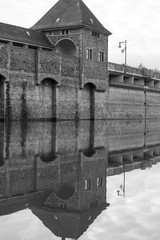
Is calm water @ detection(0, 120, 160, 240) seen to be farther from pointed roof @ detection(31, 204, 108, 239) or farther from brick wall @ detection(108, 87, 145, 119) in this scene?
brick wall @ detection(108, 87, 145, 119)

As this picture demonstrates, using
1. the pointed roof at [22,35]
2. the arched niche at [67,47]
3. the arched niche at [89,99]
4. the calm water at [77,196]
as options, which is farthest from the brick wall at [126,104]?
the calm water at [77,196]

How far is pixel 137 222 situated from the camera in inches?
217

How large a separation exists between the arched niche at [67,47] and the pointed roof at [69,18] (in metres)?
1.78

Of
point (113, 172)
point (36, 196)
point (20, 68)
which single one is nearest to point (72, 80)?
point (20, 68)

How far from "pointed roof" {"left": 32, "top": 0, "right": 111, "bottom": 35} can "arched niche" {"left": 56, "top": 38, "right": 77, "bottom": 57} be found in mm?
1776

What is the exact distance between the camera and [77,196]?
7371 millimetres

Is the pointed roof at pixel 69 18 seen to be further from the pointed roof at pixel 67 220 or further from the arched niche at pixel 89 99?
the pointed roof at pixel 67 220

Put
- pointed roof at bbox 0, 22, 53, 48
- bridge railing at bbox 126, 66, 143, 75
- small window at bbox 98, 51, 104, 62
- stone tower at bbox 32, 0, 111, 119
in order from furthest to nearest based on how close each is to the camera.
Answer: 1. bridge railing at bbox 126, 66, 143, 75
2. small window at bbox 98, 51, 104, 62
3. stone tower at bbox 32, 0, 111, 119
4. pointed roof at bbox 0, 22, 53, 48

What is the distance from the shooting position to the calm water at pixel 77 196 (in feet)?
16.8

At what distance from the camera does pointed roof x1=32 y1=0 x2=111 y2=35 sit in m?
40.3

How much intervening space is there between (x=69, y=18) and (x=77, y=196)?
35.2 meters

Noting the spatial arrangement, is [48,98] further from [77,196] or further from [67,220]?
[67,220]

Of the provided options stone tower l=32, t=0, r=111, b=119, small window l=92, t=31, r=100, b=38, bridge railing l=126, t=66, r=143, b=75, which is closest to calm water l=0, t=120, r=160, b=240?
stone tower l=32, t=0, r=111, b=119

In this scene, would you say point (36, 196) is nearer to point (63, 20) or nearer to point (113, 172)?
point (113, 172)
